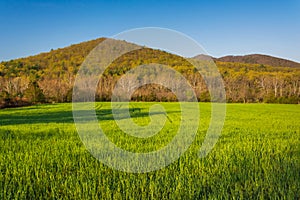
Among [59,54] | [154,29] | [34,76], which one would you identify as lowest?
[154,29]

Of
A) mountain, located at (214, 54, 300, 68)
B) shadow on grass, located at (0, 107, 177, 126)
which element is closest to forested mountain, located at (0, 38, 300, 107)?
shadow on grass, located at (0, 107, 177, 126)

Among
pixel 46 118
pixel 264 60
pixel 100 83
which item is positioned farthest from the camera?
pixel 264 60

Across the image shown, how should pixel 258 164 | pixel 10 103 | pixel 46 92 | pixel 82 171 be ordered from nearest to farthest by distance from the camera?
pixel 82 171 → pixel 258 164 → pixel 10 103 → pixel 46 92

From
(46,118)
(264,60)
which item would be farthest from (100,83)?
(264,60)

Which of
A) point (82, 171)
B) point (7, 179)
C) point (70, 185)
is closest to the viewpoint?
point (70, 185)

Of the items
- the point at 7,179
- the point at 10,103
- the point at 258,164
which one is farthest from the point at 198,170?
the point at 10,103

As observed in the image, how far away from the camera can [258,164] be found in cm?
484

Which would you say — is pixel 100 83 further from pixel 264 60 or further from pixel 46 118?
pixel 264 60

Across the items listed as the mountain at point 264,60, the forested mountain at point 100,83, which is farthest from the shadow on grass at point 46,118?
the mountain at point 264,60

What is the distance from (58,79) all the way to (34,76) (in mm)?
7854

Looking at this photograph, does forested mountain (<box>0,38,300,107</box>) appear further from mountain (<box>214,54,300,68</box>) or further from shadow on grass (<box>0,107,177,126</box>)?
mountain (<box>214,54,300,68</box>)

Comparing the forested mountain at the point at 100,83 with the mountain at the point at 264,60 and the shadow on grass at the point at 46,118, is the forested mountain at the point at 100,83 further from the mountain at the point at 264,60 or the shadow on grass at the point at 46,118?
the mountain at the point at 264,60

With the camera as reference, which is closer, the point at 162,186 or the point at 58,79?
the point at 162,186

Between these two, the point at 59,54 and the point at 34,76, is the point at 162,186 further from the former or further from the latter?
the point at 59,54
